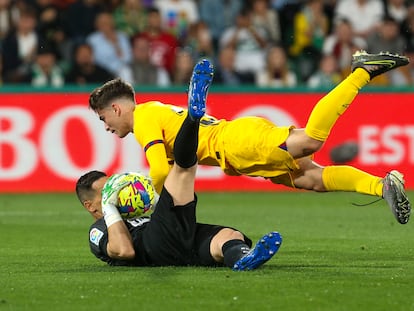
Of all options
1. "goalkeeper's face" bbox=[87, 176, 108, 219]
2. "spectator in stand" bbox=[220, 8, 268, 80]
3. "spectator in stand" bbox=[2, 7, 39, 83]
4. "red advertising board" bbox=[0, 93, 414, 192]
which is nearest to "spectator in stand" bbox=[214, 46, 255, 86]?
"spectator in stand" bbox=[220, 8, 268, 80]

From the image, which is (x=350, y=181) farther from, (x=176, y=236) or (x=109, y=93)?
(x=109, y=93)

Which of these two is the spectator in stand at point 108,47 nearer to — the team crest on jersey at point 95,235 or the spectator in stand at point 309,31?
the spectator in stand at point 309,31

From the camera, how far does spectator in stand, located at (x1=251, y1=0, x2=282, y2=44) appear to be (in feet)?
64.2

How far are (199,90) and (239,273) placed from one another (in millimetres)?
1301

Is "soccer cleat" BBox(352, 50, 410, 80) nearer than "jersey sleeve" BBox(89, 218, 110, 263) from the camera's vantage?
No

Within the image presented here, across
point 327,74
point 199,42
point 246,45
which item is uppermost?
point 199,42

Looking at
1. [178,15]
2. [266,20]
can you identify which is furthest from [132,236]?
[266,20]

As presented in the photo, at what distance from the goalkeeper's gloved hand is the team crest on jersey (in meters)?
0.16

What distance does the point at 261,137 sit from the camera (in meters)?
9.09

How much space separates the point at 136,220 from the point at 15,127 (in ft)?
27.6

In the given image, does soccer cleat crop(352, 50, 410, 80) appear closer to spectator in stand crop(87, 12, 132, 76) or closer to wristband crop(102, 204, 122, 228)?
wristband crop(102, 204, 122, 228)

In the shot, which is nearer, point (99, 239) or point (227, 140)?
point (99, 239)

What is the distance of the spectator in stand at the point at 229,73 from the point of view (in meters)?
18.7

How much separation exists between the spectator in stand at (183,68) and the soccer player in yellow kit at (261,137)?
8.90m
